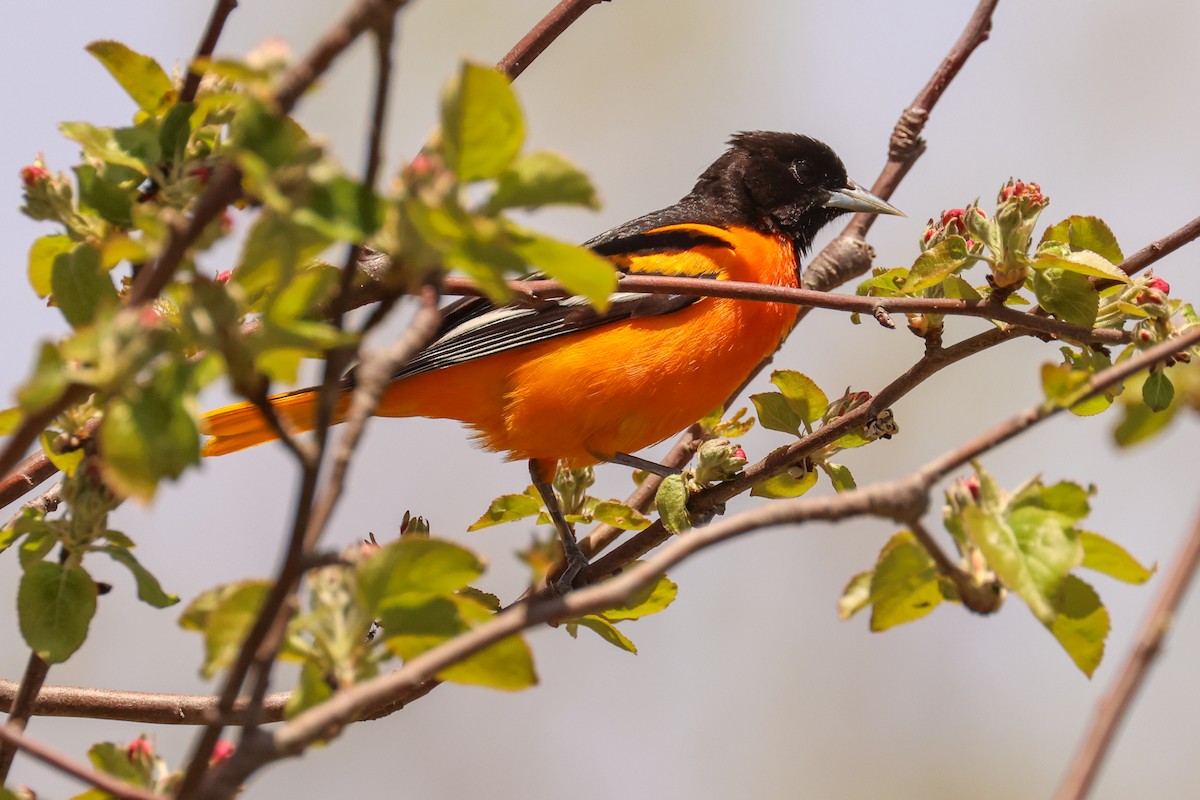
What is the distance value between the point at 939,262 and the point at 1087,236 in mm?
300

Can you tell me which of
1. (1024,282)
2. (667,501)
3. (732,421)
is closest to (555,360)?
(732,421)

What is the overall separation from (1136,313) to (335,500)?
1812 millimetres

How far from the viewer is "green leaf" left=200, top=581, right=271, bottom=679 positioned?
1.26 meters

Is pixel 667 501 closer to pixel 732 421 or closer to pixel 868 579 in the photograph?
pixel 732 421

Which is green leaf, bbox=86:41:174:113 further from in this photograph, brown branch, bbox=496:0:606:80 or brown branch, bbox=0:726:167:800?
brown branch, bbox=496:0:606:80

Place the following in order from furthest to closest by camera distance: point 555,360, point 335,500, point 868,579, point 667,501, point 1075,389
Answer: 1. point 555,360
2. point 667,501
3. point 868,579
4. point 1075,389
5. point 335,500

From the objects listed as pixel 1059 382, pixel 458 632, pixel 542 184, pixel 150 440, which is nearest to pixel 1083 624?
pixel 1059 382

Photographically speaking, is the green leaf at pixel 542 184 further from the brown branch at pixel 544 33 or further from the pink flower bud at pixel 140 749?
the brown branch at pixel 544 33

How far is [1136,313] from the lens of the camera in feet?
7.93

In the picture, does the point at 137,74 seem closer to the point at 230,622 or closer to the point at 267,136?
the point at 267,136

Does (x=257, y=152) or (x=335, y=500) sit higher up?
(x=257, y=152)

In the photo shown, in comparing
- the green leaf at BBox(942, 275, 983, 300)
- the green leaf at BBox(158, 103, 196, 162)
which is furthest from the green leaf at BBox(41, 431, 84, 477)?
the green leaf at BBox(942, 275, 983, 300)

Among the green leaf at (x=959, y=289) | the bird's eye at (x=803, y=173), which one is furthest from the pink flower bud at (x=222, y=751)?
the bird's eye at (x=803, y=173)

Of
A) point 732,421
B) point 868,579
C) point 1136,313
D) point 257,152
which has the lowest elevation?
point 868,579
